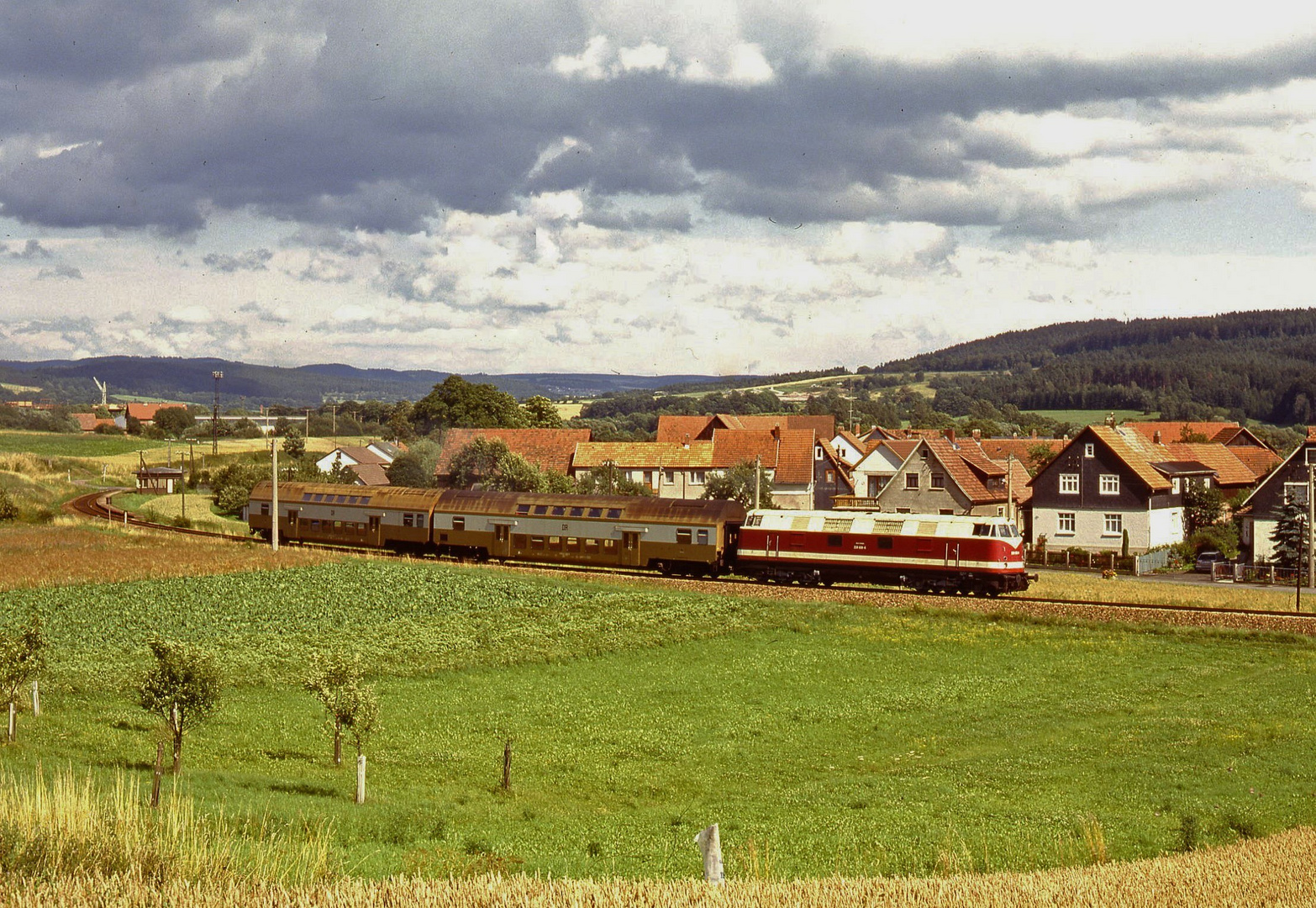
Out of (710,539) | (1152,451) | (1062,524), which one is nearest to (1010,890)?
(710,539)

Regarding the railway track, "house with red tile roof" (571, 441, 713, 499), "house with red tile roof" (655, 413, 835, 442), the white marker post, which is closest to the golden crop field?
the railway track

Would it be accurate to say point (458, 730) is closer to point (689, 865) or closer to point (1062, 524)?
point (689, 865)

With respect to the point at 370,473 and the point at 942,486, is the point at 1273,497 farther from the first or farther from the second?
the point at 370,473

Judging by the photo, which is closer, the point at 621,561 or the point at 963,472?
the point at 621,561

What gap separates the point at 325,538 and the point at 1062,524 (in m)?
49.8

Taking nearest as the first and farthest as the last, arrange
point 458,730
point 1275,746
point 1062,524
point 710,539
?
point 1275,746 < point 458,730 < point 710,539 < point 1062,524

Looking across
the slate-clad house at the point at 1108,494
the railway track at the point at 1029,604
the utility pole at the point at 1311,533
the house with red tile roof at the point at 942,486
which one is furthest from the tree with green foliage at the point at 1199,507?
the railway track at the point at 1029,604

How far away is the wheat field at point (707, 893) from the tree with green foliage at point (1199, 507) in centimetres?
7683

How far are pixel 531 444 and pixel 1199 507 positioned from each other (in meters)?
56.9

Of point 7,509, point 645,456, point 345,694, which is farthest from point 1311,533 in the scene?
point 7,509

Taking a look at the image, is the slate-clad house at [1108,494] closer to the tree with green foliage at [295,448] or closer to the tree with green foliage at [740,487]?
the tree with green foliage at [740,487]

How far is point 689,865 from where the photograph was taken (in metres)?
17.2

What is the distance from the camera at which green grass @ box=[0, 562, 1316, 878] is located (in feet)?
63.3

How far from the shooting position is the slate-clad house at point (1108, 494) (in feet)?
249
